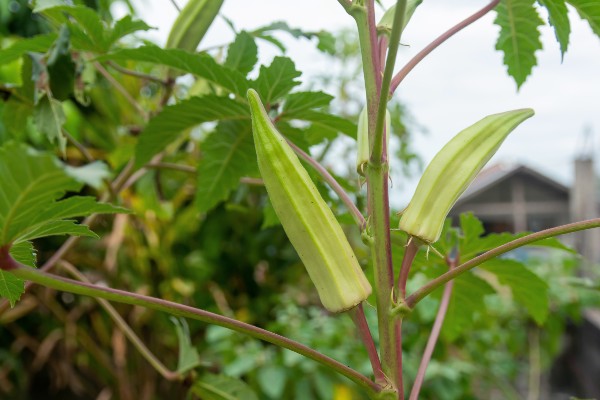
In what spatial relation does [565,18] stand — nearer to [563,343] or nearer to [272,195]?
[272,195]

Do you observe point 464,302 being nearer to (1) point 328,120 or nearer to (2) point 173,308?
(1) point 328,120

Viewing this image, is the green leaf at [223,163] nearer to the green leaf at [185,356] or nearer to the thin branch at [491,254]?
the green leaf at [185,356]

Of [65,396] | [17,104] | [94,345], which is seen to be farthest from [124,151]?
[65,396]

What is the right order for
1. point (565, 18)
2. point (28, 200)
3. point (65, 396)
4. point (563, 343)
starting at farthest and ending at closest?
1. point (563, 343)
2. point (65, 396)
3. point (565, 18)
4. point (28, 200)

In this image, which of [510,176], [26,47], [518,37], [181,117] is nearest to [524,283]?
[518,37]

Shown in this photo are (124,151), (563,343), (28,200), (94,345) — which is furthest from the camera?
(563,343)

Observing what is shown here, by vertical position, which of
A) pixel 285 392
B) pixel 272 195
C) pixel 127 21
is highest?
pixel 127 21

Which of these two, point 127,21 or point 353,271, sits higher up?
point 127,21

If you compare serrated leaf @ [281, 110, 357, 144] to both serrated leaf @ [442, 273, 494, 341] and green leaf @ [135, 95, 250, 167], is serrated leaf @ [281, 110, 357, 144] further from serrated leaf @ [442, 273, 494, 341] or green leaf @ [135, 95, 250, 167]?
serrated leaf @ [442, 273, 494, 341]
